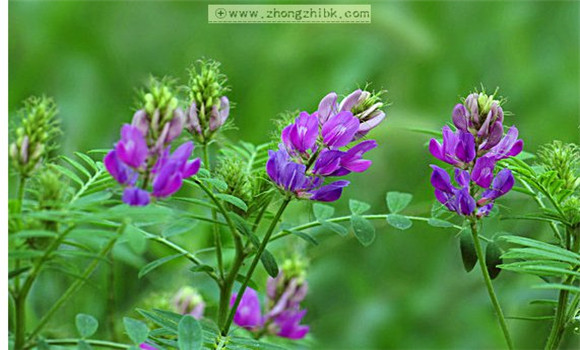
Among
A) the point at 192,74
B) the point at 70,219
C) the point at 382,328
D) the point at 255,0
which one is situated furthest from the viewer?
the point at 382,328

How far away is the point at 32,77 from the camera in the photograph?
82 cm

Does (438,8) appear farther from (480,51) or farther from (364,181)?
(364,181)

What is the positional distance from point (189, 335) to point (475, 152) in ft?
0.62

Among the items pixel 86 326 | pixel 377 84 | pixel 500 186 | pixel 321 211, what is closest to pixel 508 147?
pixel 500 186

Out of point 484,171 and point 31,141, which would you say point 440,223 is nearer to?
point 484,171

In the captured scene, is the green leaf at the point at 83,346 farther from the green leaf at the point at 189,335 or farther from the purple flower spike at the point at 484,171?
the purple flower spike at the point at 484,171

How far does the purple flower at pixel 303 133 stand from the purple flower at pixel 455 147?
7cm

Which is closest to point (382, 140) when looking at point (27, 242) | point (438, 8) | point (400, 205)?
point (438, 8)

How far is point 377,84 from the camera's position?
848mm

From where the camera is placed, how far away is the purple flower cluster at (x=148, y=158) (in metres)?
0.40

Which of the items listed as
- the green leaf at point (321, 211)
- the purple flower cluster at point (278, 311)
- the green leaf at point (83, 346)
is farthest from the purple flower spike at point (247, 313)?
the green leaf at point (83, 346)

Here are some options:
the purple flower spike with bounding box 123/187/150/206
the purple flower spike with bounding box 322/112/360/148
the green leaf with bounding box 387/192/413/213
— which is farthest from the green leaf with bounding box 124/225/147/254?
the green leaf with bounding box 387/192/413/213

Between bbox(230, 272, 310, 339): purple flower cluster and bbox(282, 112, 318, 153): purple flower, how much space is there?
24 centimetres
